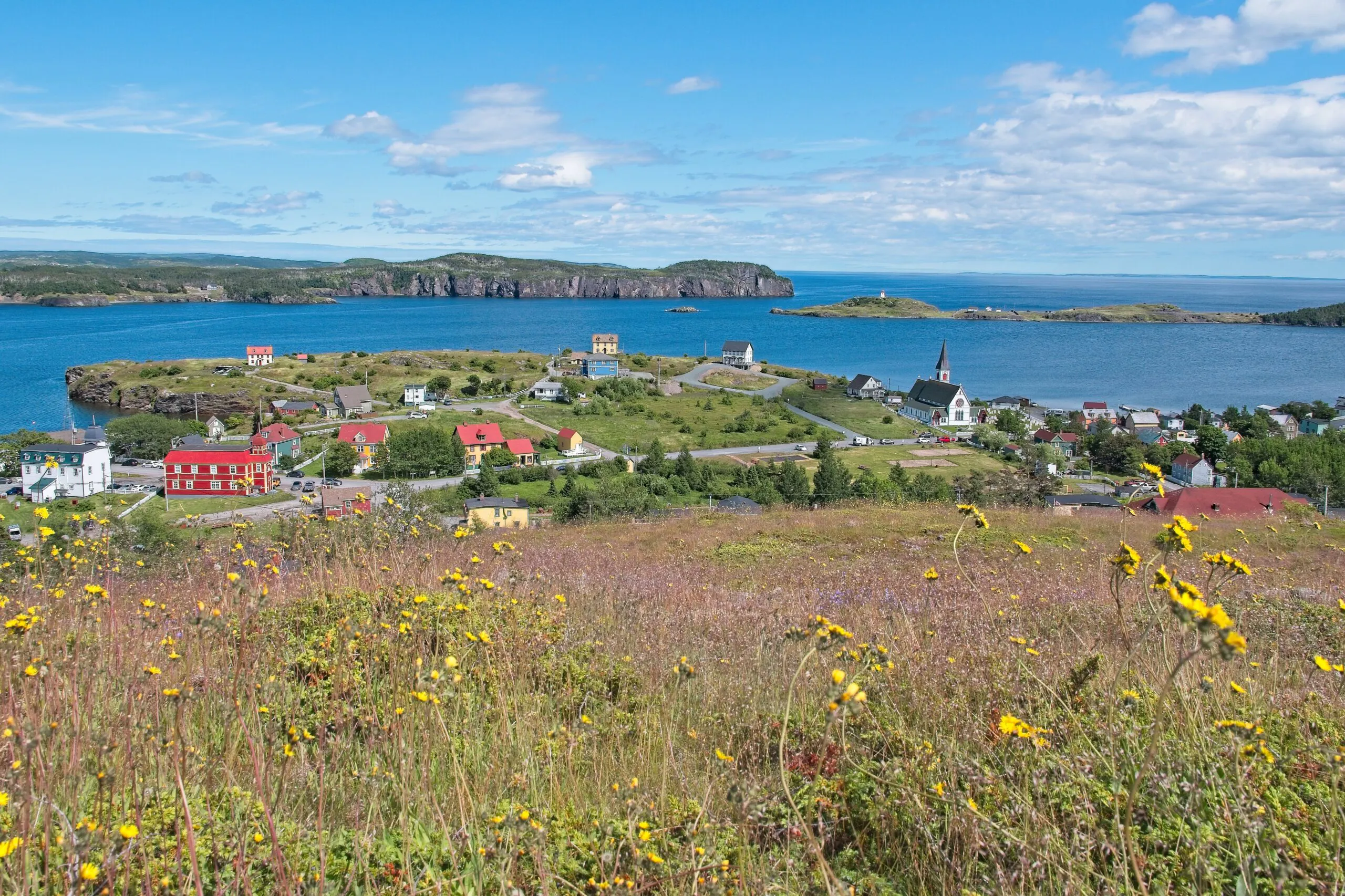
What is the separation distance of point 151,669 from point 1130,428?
67.9m

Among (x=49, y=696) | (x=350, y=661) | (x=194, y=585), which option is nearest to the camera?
(x=49, y=696)

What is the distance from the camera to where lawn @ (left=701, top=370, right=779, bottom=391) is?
8072 cm

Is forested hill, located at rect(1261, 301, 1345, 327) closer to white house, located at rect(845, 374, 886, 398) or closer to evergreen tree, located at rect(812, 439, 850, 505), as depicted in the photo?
white house, located at rect(845, 374, 886, 398)

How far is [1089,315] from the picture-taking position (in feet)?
589

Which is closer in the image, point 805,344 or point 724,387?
point 724,387

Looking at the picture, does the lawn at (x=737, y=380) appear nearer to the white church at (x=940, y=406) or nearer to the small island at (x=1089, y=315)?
the white church at (x=940, y=406)

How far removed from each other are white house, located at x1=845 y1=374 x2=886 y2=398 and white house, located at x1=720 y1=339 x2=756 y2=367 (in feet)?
61.1

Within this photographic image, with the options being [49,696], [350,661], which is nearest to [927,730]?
[350,661]

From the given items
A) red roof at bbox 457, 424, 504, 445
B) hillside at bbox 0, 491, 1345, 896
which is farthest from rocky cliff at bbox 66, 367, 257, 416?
hillside at bbox 0, 491, 1345, 896

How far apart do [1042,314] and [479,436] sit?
172698 millimetres

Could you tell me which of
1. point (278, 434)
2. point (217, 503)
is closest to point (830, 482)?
point (217, 503)

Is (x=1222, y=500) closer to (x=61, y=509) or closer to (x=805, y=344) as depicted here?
(x=61, y=509)

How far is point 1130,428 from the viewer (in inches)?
2379

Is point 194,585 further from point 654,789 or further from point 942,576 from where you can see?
point 942,576
